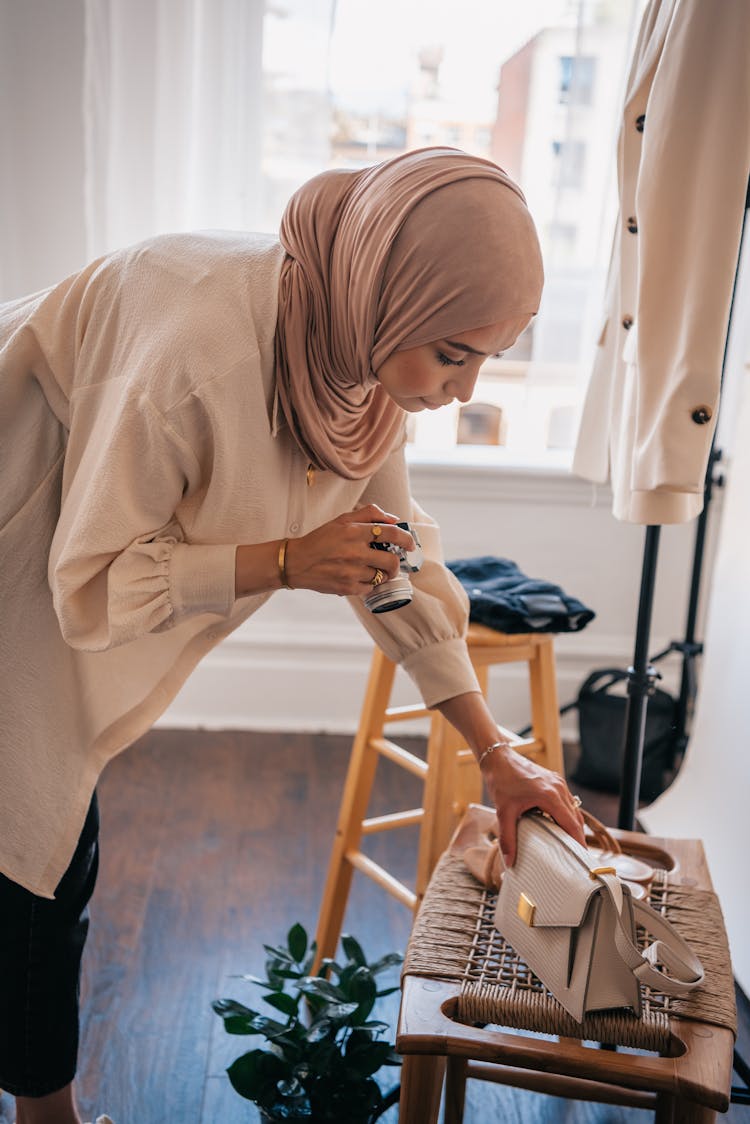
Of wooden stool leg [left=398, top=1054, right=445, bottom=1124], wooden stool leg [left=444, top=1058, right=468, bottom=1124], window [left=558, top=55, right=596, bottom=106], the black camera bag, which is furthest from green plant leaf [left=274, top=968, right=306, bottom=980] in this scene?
window [left=558, top=55, right=596, bottom=106]

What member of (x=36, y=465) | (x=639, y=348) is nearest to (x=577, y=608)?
(x=639, y=348)

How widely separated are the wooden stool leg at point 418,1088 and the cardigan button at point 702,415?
0.81 metres

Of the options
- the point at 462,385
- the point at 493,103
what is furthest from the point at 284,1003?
the point at 493,103

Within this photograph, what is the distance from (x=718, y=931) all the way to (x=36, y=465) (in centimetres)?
89

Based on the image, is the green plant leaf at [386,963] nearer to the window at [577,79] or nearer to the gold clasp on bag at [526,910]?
the gold clasp on bag at [526,910]

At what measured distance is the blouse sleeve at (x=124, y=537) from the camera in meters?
0.94

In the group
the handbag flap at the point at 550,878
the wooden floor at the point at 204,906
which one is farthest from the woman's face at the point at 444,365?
the wooden floor at the point at 204,906

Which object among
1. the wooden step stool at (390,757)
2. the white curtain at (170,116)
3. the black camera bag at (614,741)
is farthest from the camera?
the black camera bag at (614,741)

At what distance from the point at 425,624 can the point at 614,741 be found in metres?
1.45

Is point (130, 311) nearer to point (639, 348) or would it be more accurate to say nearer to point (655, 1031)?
point (639, 348)

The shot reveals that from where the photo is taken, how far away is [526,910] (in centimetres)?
105

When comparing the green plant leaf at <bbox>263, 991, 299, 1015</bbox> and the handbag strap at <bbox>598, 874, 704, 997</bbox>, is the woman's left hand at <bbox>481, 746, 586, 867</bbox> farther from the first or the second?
the green plant leaf at <bbox>263, 991, 299, 1015</bbox>

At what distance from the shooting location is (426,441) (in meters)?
2.75

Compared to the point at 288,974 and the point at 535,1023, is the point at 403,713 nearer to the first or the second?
the point at 288,974
